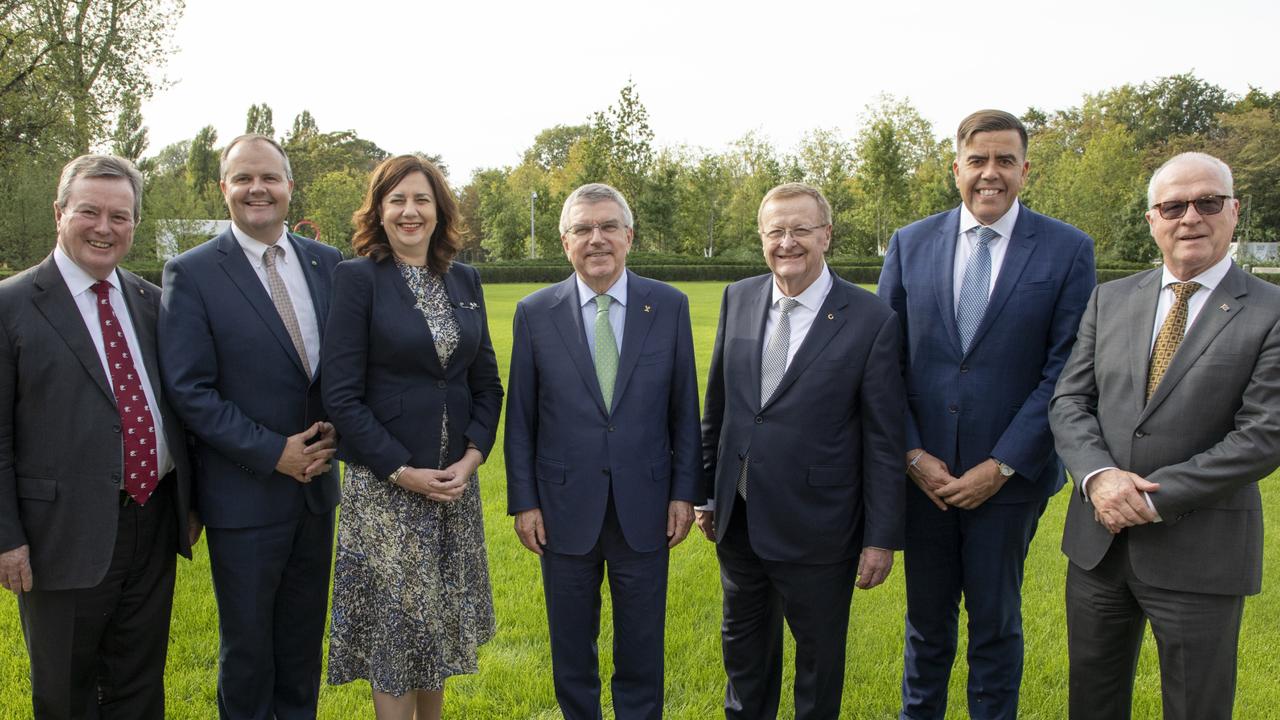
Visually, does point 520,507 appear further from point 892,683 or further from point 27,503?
point 892,683

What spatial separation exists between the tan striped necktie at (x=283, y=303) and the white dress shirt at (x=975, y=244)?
115 inches

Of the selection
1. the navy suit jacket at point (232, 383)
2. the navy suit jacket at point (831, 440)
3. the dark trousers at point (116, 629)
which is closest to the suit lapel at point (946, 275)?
the navy suit jacket at point (831, 440)

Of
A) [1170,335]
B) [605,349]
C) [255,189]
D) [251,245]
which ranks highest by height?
[255,189]

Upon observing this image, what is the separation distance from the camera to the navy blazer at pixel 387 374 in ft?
11.2

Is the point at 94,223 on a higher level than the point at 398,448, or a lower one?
higher

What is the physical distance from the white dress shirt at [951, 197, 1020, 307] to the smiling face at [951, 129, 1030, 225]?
34 millimetres

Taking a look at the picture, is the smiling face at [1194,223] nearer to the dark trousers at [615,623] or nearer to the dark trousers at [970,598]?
the dark trousers at [970,598]

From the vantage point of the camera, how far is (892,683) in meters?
4.47

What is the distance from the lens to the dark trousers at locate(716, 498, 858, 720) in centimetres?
361

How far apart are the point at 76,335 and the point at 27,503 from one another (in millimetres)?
682

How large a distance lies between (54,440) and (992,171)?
13.4ft

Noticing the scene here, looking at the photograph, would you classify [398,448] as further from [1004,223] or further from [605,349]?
[1004,223]

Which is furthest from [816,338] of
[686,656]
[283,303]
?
[283,303]

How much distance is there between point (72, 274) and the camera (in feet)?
11.3
